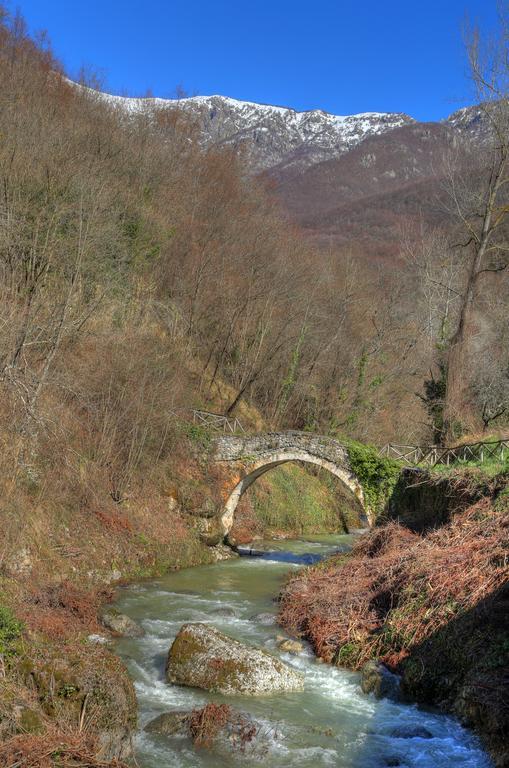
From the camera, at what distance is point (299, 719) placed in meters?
9.26

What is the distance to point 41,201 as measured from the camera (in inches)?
733

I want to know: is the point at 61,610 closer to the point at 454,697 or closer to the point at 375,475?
the point at 454,697

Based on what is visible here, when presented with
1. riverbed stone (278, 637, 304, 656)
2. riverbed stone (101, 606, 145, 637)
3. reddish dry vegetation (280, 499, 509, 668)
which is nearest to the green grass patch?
reddish dry vegetation (280, 499, 509, 668)

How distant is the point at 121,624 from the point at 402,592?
16.5 ft

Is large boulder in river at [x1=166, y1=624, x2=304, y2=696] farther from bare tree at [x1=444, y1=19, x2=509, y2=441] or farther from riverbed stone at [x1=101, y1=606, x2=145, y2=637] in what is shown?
bare tree at [x1=444, y1=19, x2=509, y2=441]

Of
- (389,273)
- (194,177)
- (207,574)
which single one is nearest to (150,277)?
(194,177)

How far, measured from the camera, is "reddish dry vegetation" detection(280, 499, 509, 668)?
35.9ft

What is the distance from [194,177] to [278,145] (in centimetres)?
10117

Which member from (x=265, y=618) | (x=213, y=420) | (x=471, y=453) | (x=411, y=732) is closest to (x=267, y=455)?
(x=213, y=420)

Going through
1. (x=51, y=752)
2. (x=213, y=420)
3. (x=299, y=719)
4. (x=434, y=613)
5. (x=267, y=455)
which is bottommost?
(x=299, y=719)

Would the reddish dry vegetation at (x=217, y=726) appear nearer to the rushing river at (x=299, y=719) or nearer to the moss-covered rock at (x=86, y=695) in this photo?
the rushing river at (x=299, y=719)

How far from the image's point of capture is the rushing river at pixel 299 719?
26.6 ft

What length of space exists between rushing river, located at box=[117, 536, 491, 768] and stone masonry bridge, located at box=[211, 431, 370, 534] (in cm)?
702

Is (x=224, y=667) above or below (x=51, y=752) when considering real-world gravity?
below
